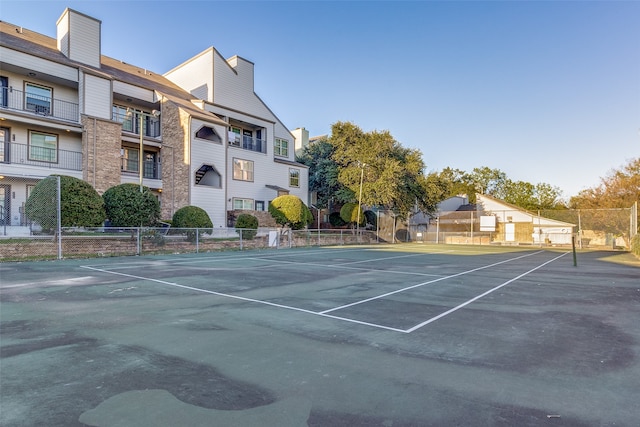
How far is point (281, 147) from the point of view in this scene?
3581cm

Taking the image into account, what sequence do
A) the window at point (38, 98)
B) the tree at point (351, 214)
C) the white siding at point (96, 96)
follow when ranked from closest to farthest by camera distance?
1. the window at point (38, 98)
2. the white siding at point (96, 96)
3. the tree at point (351, 214)

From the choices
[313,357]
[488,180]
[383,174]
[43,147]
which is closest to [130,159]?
[43,147]

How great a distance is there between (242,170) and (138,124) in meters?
8.12

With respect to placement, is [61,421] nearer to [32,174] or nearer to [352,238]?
[32,174]

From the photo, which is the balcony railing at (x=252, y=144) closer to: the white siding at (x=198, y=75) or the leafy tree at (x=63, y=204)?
the white siding at (x=198, y=75)

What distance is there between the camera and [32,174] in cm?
2002

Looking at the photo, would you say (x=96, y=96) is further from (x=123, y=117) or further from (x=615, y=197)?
(x=615, y=197)

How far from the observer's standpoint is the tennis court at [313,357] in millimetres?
2906

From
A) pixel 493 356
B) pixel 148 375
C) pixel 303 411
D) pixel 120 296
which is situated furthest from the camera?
pixel 120 296

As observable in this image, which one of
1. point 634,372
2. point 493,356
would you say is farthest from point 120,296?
point 634,372

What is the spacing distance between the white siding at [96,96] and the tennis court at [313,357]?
55.1 feet

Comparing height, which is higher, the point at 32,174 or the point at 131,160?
the point at 131,160

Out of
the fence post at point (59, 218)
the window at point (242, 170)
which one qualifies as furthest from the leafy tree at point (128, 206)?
the window at point (242, 170)

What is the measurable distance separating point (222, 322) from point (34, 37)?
27817 mm
